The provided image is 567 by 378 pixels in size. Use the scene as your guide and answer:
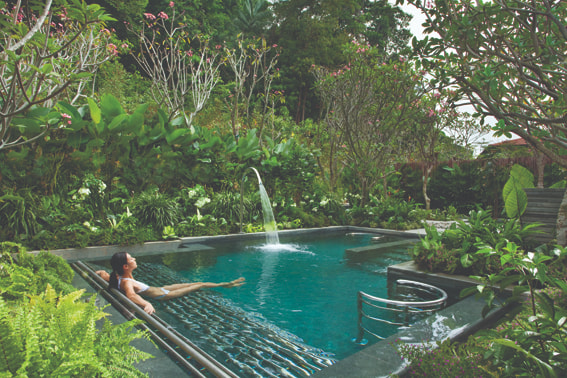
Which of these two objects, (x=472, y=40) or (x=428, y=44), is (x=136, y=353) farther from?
(x=472, y=40)

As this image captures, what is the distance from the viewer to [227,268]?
5312 mm

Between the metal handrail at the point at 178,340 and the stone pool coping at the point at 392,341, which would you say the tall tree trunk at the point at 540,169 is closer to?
the stone pool coping at the point at 392,341

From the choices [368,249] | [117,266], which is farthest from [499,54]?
[368,249]

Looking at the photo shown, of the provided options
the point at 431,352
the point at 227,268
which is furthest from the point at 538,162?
the point at 431,352

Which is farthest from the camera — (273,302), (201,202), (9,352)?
(201,202)

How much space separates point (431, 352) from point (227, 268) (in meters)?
3.75

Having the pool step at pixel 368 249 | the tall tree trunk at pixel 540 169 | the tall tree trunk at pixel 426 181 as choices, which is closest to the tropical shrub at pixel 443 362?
the pool step at pixel 368 249

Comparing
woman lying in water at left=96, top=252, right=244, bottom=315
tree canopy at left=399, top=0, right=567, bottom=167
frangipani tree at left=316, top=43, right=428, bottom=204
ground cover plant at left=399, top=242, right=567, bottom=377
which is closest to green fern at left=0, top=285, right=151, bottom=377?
ground cover plant at left=399, top=242, right=567, bottom=377

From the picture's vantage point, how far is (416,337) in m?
2.34

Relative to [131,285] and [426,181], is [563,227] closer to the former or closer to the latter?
[131,285]

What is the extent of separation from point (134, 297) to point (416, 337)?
253 centimetres

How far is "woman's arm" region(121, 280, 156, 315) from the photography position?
3.20 m

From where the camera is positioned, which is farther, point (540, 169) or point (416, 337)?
point (540, 169)

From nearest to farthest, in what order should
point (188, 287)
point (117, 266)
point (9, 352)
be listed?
1. point (9, 352)
2. point (117, 266)
3. point (188, 287)
